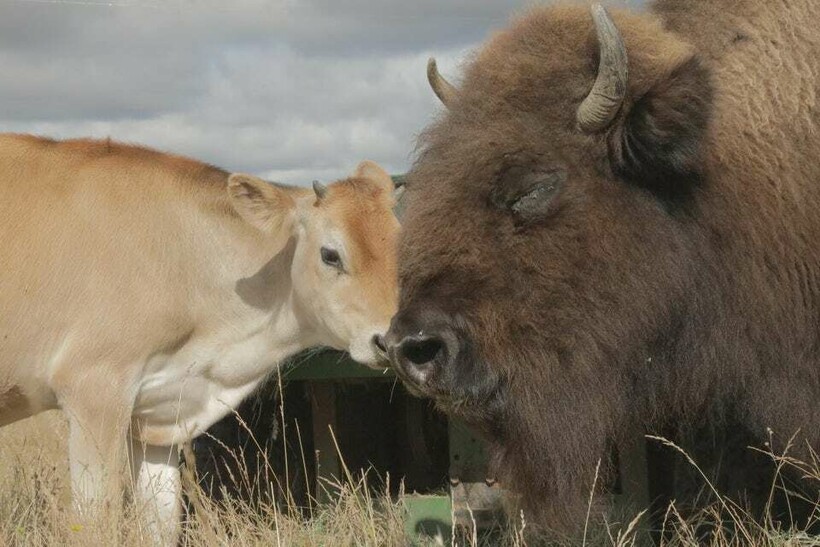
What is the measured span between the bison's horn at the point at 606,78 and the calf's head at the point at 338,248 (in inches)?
104

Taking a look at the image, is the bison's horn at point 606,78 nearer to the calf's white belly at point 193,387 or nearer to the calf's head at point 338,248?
the calf's head at point 338,248

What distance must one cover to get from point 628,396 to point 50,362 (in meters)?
3.69

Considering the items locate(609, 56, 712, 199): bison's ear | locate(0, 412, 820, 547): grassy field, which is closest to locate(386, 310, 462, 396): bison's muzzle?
locate(609, 56, 712, 199): bison's ear

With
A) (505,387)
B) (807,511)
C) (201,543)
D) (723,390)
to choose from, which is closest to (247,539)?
(201,543)

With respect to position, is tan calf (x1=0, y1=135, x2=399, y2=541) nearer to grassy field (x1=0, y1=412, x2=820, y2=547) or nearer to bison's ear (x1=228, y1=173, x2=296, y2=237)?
bison's ear (x1=228, y1=173, x2=296, y2=237)

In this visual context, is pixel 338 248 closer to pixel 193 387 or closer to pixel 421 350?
pixel 193 387

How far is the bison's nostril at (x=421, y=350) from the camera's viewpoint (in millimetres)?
4406

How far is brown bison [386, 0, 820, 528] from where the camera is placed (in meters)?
4.49

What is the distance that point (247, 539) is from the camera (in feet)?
19.8

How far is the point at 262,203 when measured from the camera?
7406 millimetres

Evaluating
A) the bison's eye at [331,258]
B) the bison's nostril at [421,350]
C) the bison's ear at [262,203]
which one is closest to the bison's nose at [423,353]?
the bison's nostril at [421,350]

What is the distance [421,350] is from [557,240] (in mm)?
692

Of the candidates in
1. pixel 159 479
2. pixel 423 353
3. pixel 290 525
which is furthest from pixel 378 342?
pixel 423 353

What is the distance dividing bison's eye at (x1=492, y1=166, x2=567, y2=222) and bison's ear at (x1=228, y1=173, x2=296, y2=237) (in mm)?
3012
